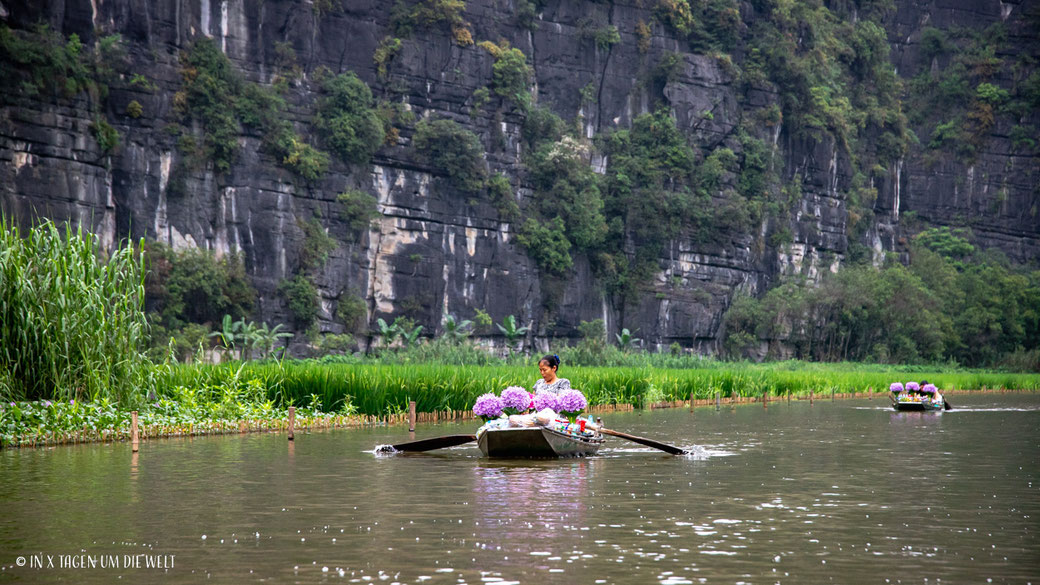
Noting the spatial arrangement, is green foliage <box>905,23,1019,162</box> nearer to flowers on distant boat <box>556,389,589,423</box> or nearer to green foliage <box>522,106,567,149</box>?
green foliage <box>522,106,567,149</box>

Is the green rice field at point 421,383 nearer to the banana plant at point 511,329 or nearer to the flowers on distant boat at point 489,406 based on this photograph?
the flowers on distant boat at point 489,406

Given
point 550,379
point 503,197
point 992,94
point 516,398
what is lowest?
point 516,398

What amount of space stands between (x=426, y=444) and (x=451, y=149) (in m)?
50.1

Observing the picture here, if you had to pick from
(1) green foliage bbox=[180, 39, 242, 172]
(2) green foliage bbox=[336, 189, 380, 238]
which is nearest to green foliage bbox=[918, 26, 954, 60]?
(2) green foliage bbox=[336, 189, 380, 238]

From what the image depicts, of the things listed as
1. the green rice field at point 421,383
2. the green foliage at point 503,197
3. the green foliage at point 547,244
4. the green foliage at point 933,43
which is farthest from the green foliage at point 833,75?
the green rice field at point 421,383

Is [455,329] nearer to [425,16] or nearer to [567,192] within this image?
[567,192]

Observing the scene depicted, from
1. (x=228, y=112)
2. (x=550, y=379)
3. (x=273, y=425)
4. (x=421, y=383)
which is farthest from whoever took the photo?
(x=228, y=112)

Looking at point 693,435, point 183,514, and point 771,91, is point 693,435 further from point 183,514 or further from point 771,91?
point 771,91

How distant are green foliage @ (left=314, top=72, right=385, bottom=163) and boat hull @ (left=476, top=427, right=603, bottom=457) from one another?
155 feet

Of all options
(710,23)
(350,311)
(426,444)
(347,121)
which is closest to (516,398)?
(426,444)

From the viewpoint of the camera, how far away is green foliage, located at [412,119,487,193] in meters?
63.7

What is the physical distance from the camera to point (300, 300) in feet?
186

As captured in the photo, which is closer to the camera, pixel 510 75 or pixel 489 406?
pixel 489 406

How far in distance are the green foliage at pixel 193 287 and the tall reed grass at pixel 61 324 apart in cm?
3320
